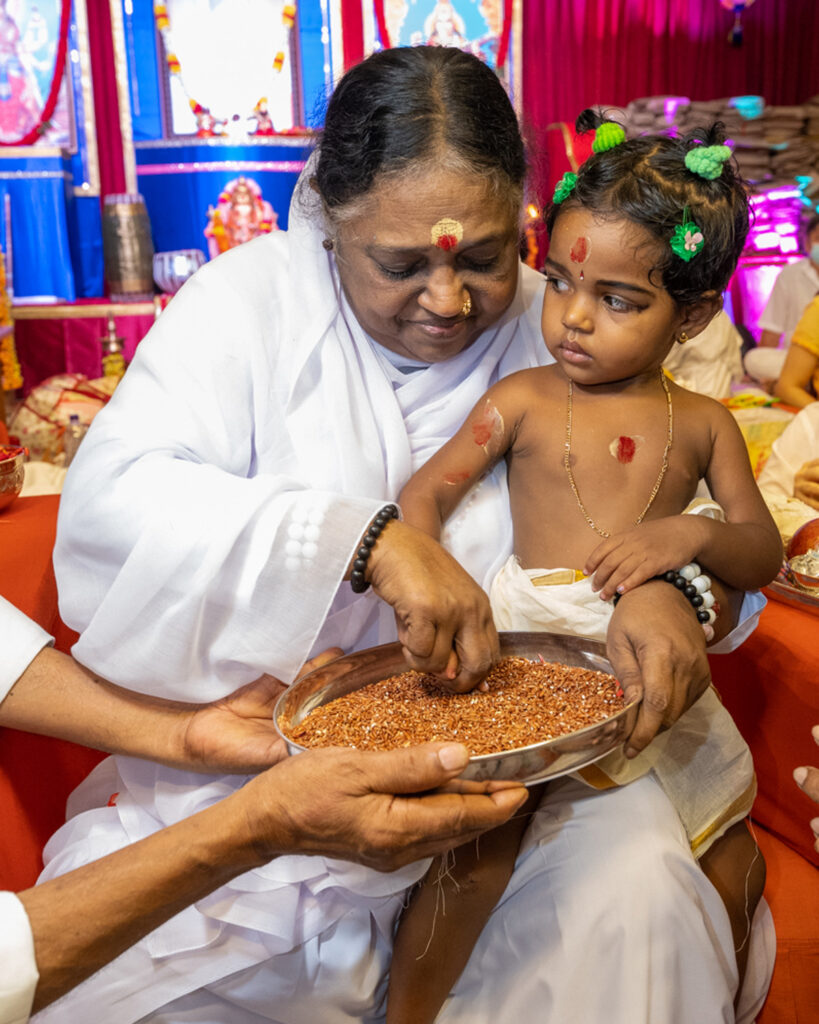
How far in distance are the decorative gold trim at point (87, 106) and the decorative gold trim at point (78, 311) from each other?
1.59 metres

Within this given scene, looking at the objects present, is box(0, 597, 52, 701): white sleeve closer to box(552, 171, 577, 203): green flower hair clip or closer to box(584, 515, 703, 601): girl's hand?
box(584, 515, 703, 601): girl's hand

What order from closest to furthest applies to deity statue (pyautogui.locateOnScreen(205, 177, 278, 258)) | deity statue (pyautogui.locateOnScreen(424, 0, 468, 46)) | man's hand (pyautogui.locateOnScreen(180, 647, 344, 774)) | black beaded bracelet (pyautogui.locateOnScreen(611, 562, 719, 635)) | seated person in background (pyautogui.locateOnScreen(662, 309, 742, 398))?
man's hand (pyautogui.locateOnScreen(180, 647, 344, 774)), black beaded bracelet (pyautogui.locateOnScreen(611, 562, 719, 635)), seated person in background (pyautogui.locateOnScreen(662, 309, 742, 398)), deity statue (pyautogui.locateOnScreen(205, 177, 278, 258)), deity statue (pyautogui.locateOnScreen(424, 0, 468, 46))

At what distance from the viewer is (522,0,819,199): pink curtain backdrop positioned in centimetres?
970

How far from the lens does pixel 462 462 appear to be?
1.87 metres

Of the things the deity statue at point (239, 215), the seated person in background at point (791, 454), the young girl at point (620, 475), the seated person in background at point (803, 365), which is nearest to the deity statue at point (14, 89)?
the deity statue at point (239, 215)

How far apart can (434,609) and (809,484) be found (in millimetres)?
1569

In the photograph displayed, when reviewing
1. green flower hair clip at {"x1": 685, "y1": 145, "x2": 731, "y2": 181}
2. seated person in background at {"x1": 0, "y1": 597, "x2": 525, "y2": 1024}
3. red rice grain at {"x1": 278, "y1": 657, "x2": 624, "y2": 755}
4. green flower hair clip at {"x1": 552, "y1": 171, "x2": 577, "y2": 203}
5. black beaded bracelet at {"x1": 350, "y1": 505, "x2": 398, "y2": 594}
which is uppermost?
green flower hair clip at {"x1": 685, "y1": 145, "x2": 731, "y2": 181}

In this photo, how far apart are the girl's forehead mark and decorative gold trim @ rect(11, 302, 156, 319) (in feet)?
21.6

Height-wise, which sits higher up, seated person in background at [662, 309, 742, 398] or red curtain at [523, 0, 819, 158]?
red curtain at [523, 0, 819, 158]

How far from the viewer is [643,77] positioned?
1005 centimetres

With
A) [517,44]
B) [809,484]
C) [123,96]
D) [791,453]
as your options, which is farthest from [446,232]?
[517,44]

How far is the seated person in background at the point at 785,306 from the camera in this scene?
720cm

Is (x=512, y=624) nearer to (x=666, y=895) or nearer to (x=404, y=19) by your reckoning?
(x=666, y=895)

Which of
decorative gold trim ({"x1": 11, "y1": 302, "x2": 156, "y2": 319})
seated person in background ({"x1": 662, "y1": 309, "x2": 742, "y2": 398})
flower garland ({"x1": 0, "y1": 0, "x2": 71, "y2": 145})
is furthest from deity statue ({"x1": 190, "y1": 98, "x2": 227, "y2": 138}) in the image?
seated person in background ({"x1": 662, "y1": 309, "x2": 742, "y2": 398})
